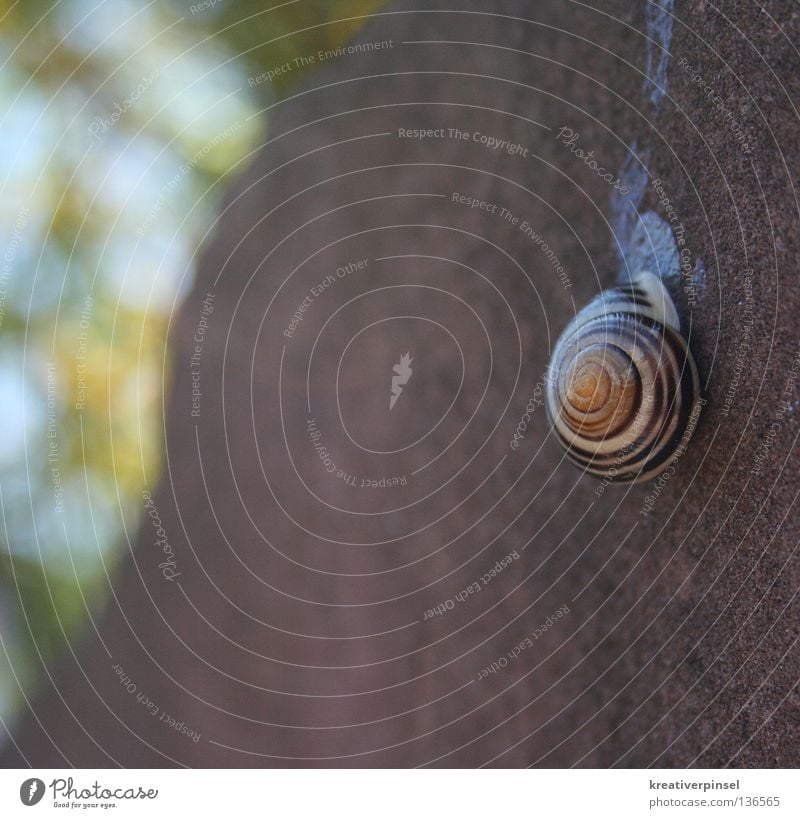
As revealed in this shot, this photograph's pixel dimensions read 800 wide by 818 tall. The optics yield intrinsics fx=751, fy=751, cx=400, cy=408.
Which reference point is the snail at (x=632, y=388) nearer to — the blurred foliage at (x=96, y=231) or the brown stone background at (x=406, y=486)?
the brown stone background at (x=406, y=486)

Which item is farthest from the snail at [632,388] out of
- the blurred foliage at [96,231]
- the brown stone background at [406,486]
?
the blurred foliage at [96,231]

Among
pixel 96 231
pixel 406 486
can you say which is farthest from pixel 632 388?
pixel 96 231

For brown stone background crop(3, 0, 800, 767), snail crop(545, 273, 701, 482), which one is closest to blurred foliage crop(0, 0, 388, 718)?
brown stone background crop(3, 0, 800, 767)

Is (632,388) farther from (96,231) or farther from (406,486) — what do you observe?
(96,231)

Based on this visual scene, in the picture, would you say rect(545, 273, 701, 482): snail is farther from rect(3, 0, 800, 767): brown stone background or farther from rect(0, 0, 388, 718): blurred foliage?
rect(0, 0, 388, 718): blurred foliage
